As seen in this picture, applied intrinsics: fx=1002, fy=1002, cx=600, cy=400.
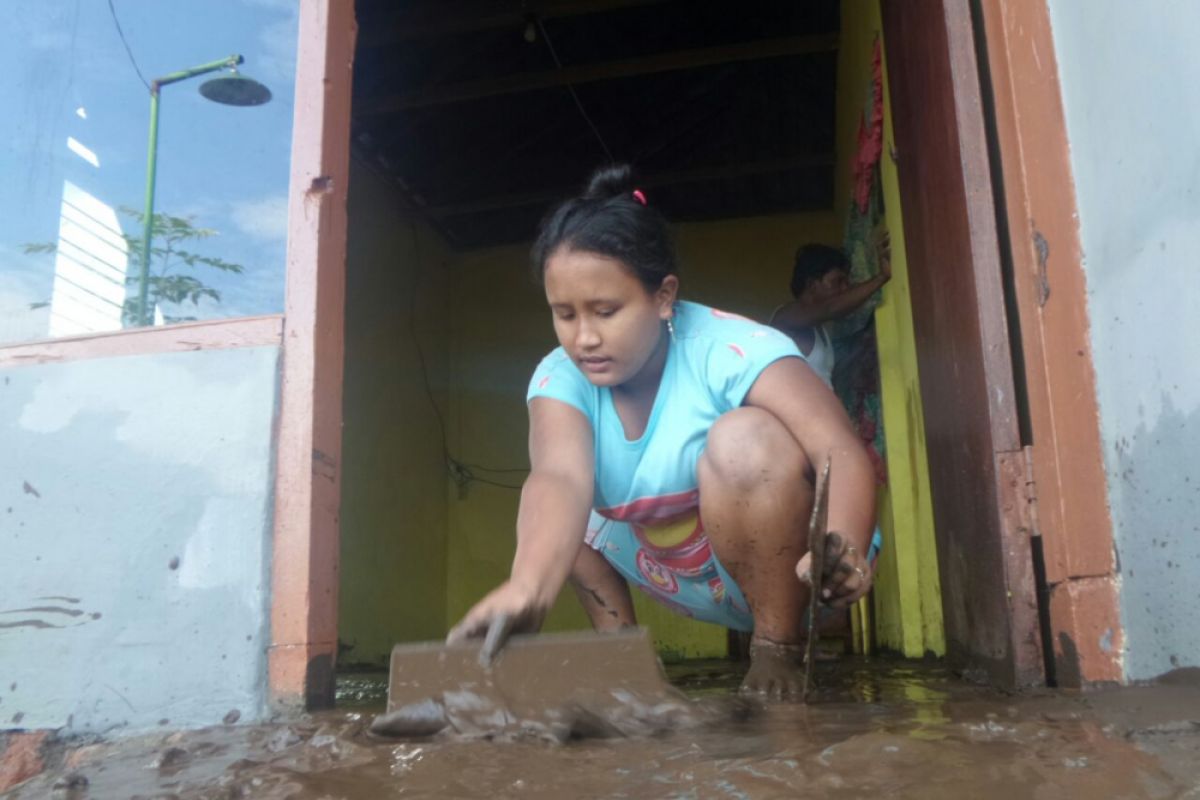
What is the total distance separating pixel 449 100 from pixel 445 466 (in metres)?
2.11

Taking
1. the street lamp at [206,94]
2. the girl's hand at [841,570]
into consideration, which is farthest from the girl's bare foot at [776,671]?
the street lamp at [206,94]

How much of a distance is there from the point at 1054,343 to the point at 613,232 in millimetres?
863

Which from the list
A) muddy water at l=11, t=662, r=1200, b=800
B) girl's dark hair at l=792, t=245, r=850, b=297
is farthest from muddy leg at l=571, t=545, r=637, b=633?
girl's dark hair at l=792, t=245, r=850, b=297

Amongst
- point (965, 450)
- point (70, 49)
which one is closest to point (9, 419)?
point (70, 49)

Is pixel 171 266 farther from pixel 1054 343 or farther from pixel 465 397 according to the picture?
pixel 465 397

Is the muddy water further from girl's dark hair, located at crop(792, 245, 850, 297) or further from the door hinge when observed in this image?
girl's dark hair, located at crop(792, 245, 850, 297)

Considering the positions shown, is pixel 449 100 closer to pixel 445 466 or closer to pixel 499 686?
pixel 445 466

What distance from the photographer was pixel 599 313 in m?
2.01

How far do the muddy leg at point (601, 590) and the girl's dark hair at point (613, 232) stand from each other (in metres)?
0.63

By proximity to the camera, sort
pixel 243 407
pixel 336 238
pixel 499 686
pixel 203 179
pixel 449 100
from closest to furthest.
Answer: pixel 499 686 → pixel 243 407 → pixel 336 238 → pixel 203 179 → pixel 449 100

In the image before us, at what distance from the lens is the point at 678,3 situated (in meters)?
4.09

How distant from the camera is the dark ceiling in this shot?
414cm

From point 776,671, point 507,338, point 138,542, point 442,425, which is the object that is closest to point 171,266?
point 138,542

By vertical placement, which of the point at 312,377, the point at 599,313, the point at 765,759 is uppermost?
the point at 599,313
